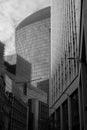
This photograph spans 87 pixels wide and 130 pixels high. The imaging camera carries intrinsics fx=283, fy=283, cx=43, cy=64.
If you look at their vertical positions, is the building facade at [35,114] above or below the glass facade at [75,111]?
below

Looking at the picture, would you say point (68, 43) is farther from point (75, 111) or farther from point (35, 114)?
point (35, 114)

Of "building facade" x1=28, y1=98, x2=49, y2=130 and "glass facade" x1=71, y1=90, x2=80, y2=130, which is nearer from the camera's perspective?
"glass facade" x1=71, y1=90, x2=80, y2=130

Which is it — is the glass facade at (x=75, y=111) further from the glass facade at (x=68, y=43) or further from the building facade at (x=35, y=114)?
the building facade at (x=35, y=114)

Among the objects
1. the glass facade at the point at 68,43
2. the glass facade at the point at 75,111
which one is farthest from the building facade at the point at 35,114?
the glass facade at the point at 75,111

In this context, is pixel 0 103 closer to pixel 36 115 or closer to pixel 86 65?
pixel 86 65

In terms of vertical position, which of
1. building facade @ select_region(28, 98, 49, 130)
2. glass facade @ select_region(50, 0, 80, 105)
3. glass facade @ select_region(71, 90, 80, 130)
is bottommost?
building facade @ select_region(28, 98, 49, 130)

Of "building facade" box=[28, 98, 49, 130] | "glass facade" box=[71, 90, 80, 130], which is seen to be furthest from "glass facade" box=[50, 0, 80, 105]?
"building facade" box=[28, 98, 49, 130]

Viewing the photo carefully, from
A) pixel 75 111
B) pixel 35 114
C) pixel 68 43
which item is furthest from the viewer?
pixel 35 114

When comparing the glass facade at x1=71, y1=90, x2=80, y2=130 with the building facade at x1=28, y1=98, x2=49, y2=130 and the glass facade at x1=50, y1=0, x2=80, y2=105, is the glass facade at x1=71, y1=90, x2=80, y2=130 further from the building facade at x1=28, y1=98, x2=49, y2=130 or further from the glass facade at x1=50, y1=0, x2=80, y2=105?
the building facade at x1=28, y1=98, x2=49, y2=130

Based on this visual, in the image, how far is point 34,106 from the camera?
174375 mm

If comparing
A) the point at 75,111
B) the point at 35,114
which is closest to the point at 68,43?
the point at 75,111

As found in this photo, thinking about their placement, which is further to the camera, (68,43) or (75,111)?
(68,43)

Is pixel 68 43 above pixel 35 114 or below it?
above

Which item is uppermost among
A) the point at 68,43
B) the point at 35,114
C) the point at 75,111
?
the point at 68,43
